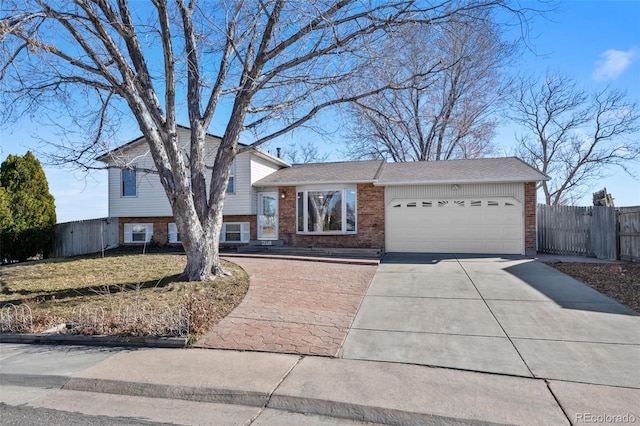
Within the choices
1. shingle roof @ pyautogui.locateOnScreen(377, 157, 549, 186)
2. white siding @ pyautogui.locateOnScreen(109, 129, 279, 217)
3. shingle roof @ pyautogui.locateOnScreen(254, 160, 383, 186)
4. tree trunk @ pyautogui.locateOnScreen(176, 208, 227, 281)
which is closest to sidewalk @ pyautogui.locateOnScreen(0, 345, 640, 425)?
tree trunk @ pyautogui.locateOnScreen(176, 208, 227, 281)

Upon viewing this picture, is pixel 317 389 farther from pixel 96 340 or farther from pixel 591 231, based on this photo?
pixel 591 231

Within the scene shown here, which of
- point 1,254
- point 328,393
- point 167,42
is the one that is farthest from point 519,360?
point 1,254

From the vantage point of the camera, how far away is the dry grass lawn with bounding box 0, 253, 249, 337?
5.57 meters

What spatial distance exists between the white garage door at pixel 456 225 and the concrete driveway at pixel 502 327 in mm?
4163

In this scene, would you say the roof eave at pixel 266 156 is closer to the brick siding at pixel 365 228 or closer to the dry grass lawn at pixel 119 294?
the brick siding at pixel 365 228

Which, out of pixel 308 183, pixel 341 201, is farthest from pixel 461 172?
pixel 308 183

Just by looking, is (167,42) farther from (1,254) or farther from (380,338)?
(1,254)

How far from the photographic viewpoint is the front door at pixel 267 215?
1577 cm

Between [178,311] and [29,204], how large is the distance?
14.2 m

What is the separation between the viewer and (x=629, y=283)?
8.27 metres

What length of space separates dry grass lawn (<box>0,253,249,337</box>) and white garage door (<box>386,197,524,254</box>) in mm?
6773

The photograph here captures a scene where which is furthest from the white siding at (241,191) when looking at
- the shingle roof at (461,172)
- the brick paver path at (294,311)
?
the brick paver path at (294,311)

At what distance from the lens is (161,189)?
54.5 ft

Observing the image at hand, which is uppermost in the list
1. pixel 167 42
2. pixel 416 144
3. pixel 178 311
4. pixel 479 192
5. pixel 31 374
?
pixel 416 144
